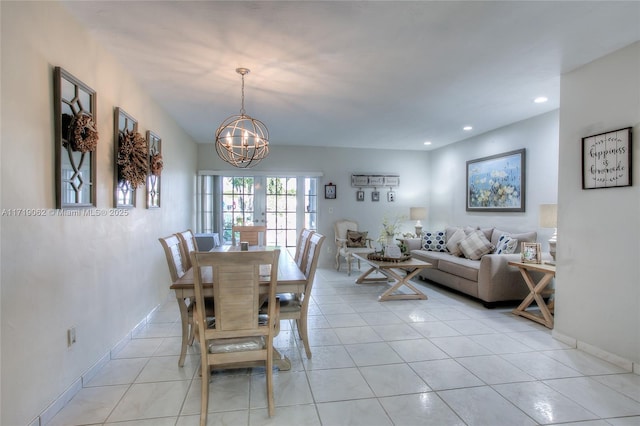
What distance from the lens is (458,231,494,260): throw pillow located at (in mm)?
4515

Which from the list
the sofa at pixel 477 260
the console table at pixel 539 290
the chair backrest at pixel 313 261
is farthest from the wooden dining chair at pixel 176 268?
the console table at pixel 539 290

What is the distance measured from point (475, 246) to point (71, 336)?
454 centimetres

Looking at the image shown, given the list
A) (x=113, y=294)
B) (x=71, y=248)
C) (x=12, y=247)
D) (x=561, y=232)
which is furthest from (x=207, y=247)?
(x=561, y=232)

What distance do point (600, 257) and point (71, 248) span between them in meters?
3.86

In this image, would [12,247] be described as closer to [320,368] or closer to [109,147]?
[109,147]

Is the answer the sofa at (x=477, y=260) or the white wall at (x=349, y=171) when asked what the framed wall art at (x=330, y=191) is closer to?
the white wall at (x=349, y=171)

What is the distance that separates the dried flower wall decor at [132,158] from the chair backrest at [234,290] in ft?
4.85

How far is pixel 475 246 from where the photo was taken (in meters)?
4.57

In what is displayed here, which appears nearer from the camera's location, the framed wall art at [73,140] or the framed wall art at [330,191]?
the framed wall art at [73,140]

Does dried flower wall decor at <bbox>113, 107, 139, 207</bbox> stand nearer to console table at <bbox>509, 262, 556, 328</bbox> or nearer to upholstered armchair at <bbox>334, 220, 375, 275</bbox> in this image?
upholstered armchair at <bbox>334, 220, 375, 275</bbox>

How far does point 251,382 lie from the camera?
2227 mm

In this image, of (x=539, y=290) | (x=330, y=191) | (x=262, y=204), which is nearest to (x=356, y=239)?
(x=330, y=191)

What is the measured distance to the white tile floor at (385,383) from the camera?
187 centimetres

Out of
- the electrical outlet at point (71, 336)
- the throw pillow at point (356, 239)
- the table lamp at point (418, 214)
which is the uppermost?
the table lamp at point (418, 214)
